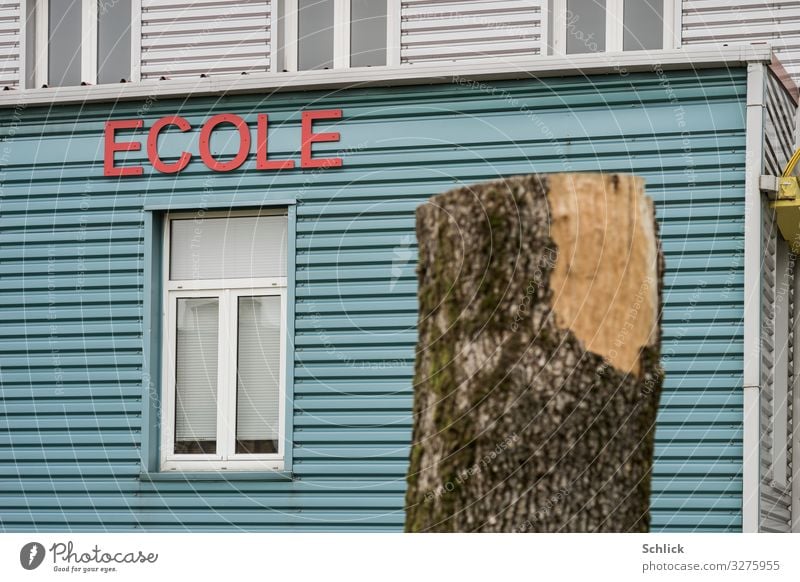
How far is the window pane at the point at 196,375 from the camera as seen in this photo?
1089 centimetres

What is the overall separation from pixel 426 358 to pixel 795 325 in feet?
19.6

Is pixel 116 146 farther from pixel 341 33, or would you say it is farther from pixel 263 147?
pixel 341 33

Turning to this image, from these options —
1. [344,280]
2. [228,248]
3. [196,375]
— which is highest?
[228,248]

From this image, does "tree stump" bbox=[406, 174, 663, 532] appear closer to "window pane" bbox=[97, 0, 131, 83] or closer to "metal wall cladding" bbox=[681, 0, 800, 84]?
"metal wall cladding" bbox=[681, 0, 800, 84]

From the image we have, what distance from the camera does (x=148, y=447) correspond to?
10758 mm

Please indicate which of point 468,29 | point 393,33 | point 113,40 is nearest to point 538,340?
point 468,29

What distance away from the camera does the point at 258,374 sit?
10.8 meters

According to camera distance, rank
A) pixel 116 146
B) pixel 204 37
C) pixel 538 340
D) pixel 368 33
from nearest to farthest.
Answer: pixel 538 340
pixel 116 146
pixel 368 33
pixel 204 37

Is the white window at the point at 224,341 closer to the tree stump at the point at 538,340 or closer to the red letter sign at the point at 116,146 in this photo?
the red letter sign at the point at 116,146

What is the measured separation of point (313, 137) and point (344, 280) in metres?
1.08

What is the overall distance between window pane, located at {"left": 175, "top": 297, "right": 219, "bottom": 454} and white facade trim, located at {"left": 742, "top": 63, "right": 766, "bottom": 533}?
3.87m

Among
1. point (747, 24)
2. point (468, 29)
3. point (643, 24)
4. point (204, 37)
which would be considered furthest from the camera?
point (204, 37)
